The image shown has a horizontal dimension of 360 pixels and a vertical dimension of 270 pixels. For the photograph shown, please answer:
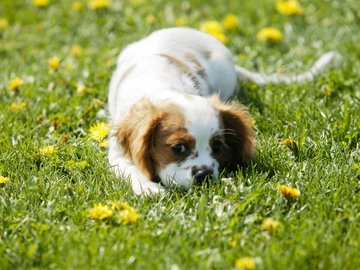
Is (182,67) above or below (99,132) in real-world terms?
above

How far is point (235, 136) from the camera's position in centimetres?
437

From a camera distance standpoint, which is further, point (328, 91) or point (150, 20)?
point (150, 20)

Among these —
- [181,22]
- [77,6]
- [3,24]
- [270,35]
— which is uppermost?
[270,35]

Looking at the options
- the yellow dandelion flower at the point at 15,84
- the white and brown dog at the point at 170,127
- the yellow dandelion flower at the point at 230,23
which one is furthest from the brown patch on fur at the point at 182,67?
the yellow dandelion flower at the point at 230,23

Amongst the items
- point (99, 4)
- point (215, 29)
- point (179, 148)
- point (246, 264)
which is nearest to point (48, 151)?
point (179, 148)

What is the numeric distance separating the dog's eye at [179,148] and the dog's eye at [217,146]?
20 centimetres

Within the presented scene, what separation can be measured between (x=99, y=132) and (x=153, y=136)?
0.75m

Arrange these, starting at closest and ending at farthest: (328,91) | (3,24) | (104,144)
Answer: (104,144), (328,91), (3,24)

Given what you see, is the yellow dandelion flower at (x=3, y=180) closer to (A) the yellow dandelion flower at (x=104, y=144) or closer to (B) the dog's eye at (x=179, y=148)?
(A) the yellow dandelion flower at (x=104, y=144)

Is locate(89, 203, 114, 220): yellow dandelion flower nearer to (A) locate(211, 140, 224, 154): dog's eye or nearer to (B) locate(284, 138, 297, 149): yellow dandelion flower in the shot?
(A) locate(211, 140, 224, 154): dog's eye

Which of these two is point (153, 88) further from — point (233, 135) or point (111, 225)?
point (111, 225)

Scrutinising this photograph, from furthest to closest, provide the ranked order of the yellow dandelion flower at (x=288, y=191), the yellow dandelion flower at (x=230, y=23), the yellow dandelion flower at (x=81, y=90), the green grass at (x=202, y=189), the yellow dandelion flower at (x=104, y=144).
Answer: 1. the yellow dandelion flower at (x=230, y=23)
2. the yellow dandelion flower at (x=81, y=90)
3. the yellow dandelion flower at (x=104, y=144)
4. the yellow dandelion flower at (x=288, y=191)
5. the green grass at (x=202, y=189)

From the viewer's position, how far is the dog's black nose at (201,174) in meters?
3.93

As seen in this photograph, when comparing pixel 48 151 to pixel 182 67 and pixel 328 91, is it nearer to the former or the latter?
pixel 182 67
